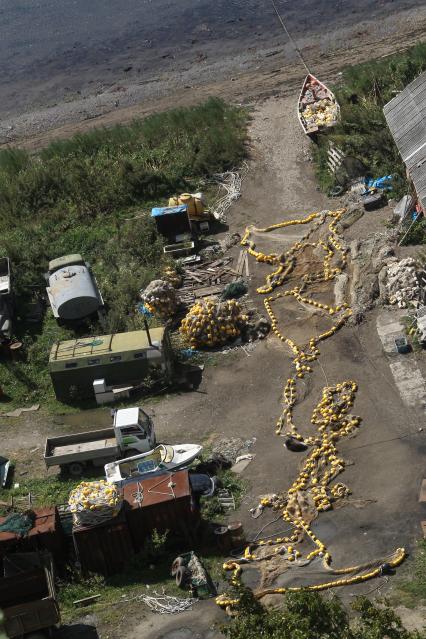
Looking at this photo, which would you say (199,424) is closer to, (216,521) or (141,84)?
(216,521)

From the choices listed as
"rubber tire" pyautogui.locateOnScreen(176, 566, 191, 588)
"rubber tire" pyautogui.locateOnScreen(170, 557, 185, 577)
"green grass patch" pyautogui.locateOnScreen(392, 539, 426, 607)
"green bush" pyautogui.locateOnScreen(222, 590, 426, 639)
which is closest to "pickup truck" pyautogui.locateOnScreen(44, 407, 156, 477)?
"rubber tire" pyautogui.locateOnScreen(170, 557, 185, 577)

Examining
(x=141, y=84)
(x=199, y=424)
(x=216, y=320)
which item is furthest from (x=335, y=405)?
(x=141, y=84)

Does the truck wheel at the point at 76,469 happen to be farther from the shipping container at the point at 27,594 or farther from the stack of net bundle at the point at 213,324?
the stack of net bundle at the point at 213,324

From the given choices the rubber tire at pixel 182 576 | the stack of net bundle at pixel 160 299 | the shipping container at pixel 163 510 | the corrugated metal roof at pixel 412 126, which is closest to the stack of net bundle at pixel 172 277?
the stack of net bundle at pixel 160 299

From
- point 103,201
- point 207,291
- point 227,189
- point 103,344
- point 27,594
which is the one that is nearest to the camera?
point 27,594

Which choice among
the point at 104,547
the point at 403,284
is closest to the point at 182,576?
the point at 104,547

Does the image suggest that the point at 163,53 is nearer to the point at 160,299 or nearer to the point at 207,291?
the point at 207,291

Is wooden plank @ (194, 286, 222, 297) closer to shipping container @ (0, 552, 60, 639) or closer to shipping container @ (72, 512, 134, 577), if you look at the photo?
shipping container @ (72, 512, 134, 577)
